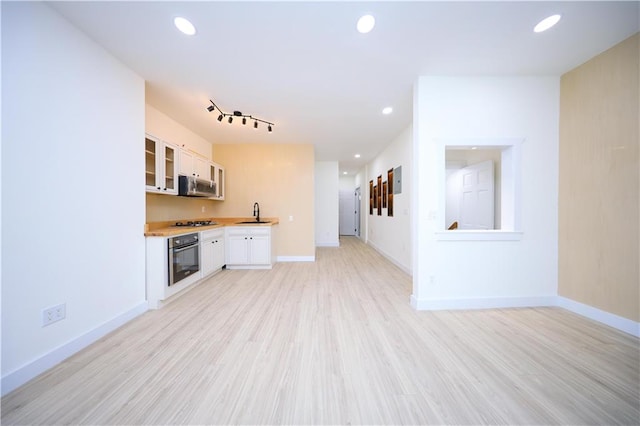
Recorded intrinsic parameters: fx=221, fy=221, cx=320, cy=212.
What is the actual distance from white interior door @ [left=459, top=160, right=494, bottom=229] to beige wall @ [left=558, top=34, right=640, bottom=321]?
125 centimetres

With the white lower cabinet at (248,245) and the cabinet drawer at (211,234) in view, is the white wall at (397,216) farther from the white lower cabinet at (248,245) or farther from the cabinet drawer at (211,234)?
the cabinet drawer at (211,234)

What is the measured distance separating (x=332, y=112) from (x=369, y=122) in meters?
0.80

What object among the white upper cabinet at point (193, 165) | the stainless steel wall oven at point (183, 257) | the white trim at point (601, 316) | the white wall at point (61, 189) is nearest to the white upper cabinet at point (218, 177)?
the white upper cabinet at point (193, 165)

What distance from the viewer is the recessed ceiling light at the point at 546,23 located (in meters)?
1.83

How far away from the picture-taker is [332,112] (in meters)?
3.50

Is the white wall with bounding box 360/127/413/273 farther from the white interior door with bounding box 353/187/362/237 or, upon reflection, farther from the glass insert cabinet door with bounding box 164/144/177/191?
the glass insert cabinet door with bounding box 164/144/177/191

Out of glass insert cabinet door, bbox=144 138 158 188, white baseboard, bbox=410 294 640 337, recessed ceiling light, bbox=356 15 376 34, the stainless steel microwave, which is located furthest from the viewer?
the stainless steel microwave

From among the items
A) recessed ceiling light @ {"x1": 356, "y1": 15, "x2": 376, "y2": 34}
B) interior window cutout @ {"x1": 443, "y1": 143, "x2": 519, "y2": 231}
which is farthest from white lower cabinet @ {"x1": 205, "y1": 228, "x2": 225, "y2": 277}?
interior window cutout @ {"x1": 443, "y1": 143, "x2": 519, "y2": 231}

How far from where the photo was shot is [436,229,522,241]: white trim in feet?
8.77

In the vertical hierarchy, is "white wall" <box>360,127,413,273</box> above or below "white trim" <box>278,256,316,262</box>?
above

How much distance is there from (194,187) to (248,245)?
1.46 meters

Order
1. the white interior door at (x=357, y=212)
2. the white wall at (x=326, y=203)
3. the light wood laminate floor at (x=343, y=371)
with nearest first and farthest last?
the light wood laminate floor at (x=343, y=371) → the white wall at (x=326, y=203) → the white interior door at (x=357, y=212)

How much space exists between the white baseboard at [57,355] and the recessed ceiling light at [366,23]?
3559 millimetres

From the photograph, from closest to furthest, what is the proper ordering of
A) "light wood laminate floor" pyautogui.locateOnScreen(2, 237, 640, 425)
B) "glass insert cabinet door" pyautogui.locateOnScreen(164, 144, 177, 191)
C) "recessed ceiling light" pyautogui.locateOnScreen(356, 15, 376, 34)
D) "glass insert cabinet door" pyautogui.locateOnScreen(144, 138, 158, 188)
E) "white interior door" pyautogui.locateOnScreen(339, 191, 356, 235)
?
"light wood laminate floor" pyautogui.locateOnScreen(2, 237, 640, 425), "recessed ceiling light" pyautogui.locateOnScreen(356, 15, 376, 34), "glass insert cabinet door" pyautogui.locateOnScreen(144, 138, 158, 188), "glass insert cabinet door" pyautogui.locateOnScreen(164, 144, 177, 191), "white interior door" pyautogui.locateOnScreen(339, 191, 356, 235)
